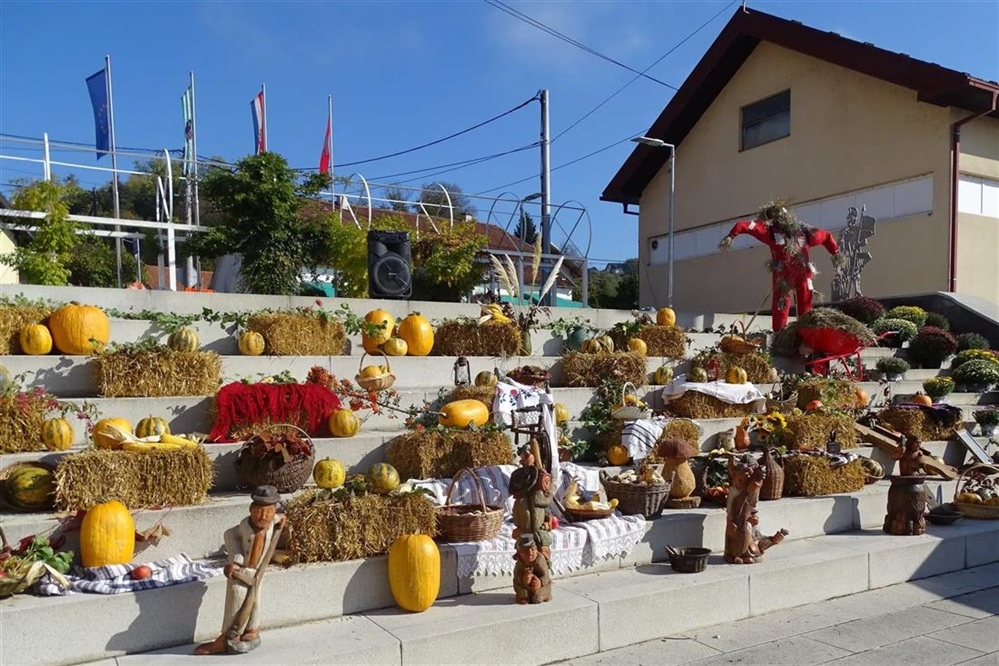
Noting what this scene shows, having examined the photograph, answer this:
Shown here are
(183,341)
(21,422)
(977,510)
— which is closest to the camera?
(21,422)

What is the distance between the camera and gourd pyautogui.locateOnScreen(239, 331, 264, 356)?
6.54m

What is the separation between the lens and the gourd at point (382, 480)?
429cm

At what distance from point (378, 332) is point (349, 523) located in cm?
322

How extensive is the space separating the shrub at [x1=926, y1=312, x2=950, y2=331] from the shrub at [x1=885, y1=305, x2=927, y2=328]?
4.4 inches

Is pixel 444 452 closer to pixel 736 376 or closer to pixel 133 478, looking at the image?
pixel 133 478

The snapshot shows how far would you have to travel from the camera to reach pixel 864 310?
37.2ft

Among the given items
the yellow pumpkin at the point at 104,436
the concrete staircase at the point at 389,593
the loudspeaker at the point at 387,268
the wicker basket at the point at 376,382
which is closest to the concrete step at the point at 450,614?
the concrete staircase at the point at 389,593

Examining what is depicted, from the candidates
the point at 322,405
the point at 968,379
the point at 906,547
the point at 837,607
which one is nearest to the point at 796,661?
the point at 837,607

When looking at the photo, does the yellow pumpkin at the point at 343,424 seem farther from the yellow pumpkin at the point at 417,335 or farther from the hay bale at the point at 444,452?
the yellow pumpkin at the point at 417,335

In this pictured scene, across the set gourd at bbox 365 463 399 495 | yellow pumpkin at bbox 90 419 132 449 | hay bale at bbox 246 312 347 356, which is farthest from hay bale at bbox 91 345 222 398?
gourd at bbox 365 463 399 495

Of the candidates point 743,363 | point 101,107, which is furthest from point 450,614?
point 101,107

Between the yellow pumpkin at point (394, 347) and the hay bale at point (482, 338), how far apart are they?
23.8 inches

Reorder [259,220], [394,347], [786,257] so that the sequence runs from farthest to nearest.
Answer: [259,220], [786,257], [394,347]

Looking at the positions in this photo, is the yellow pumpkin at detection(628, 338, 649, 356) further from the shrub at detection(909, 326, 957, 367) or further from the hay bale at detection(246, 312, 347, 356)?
the shrub at detection(909, 326, 957, 367)
